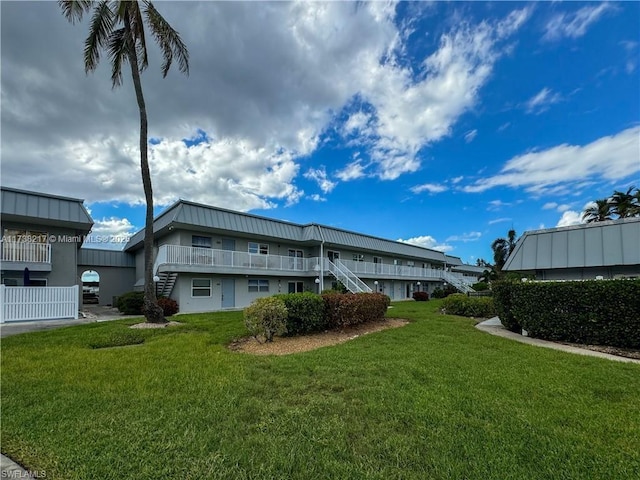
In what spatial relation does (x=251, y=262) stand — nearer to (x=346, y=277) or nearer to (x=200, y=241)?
(x=200, y=241)

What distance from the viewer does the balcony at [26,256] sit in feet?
46.1

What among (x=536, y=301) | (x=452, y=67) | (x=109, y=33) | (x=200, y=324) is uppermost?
(x=109, y=33)

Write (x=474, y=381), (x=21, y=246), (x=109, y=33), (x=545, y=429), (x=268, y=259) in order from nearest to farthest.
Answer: (x=545, y=429), (x=474, y=381), (x=109, y=33), (x=21, y=246), (x=268, y=259)

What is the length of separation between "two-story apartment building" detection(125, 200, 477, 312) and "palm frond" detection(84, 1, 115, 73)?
698 cm

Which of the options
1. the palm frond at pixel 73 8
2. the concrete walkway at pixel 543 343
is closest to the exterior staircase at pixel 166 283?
the palm frond at pixel 73 8

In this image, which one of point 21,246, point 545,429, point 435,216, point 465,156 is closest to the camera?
point 545,429

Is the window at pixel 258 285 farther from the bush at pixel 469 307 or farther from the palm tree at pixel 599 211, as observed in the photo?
the palm tree at pixel 599 211

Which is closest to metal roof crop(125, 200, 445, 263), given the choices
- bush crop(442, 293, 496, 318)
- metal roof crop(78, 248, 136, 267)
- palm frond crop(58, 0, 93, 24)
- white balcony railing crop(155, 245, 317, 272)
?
metal roof crop(78, 248, 136, 267)

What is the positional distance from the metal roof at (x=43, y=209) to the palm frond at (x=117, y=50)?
6.50m

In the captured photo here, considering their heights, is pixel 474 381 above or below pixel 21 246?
Result: below

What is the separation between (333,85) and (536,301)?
10719 mm

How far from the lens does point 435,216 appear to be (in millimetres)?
25031

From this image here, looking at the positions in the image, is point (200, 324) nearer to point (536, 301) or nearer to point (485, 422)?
point (485, 422)

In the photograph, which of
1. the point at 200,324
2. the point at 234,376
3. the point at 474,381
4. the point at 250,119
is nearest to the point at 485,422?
the point at 474,381
